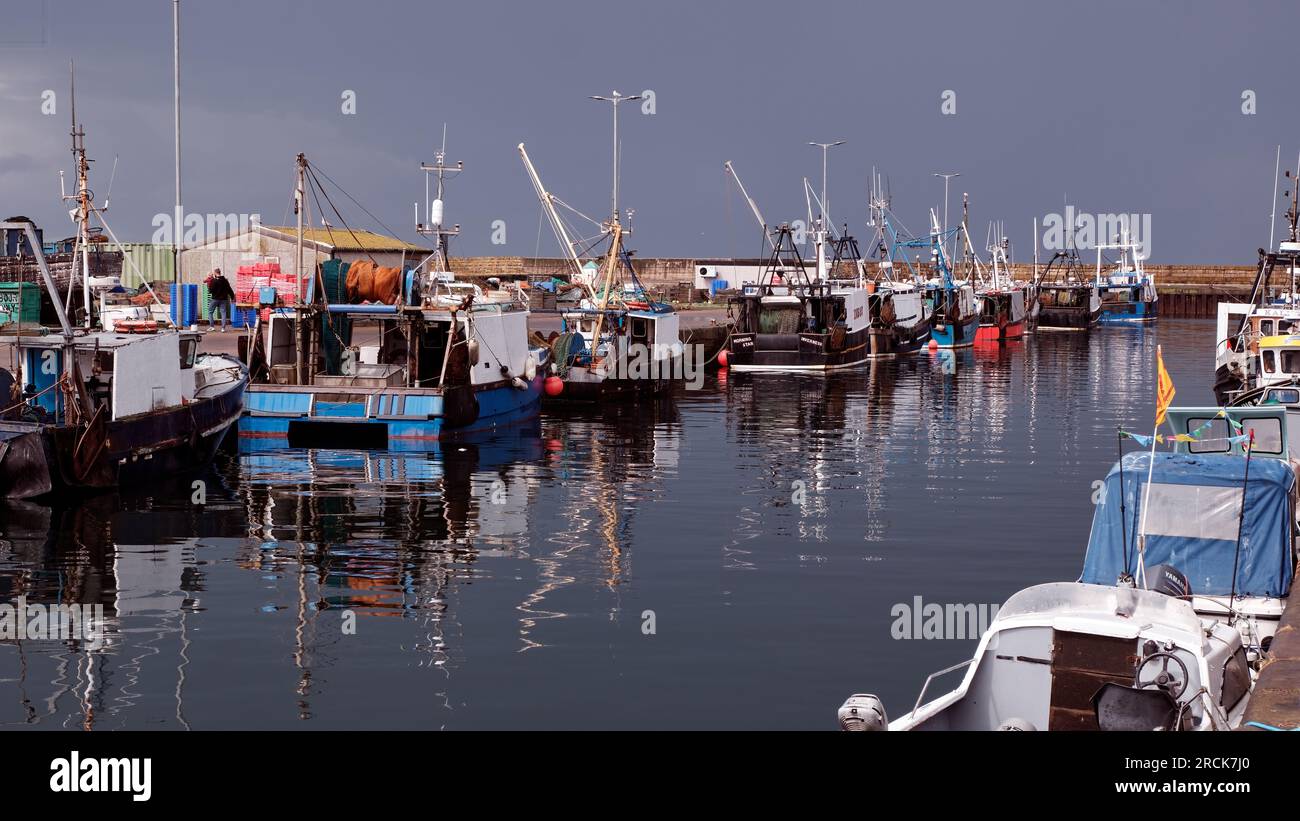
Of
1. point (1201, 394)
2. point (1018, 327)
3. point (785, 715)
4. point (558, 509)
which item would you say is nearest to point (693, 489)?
point (558, 509)

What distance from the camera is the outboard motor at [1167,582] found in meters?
17.1

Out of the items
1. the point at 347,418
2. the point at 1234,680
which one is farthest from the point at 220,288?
the point at 1234,680

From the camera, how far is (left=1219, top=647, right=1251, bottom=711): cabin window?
14.3m

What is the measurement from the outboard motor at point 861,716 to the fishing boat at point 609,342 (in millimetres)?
34706

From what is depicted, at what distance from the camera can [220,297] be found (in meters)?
56.7

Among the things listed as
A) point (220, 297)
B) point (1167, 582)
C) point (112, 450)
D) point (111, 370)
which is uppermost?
point (220, 297)

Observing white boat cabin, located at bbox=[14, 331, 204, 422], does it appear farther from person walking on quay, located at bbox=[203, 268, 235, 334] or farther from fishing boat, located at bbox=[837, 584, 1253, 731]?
person walking on quay, located at bbox=[203, 268, 235, 334]

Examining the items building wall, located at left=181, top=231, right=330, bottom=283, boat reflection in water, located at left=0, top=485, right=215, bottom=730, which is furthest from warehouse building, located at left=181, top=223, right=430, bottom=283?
boat reflection in water, located at left=0, top=485, right=215, bottom=730

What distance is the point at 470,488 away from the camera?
99.3 feet

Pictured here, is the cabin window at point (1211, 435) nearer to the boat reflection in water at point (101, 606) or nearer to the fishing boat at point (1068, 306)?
the boat reflection in water at point (101, 606)

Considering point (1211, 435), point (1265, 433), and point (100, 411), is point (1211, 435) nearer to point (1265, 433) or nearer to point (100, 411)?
point (1265, 433)

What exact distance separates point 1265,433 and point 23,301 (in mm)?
47046

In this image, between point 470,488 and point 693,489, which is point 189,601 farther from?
point 693,489

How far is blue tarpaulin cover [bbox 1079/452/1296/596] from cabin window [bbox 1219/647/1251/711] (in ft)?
9.05
